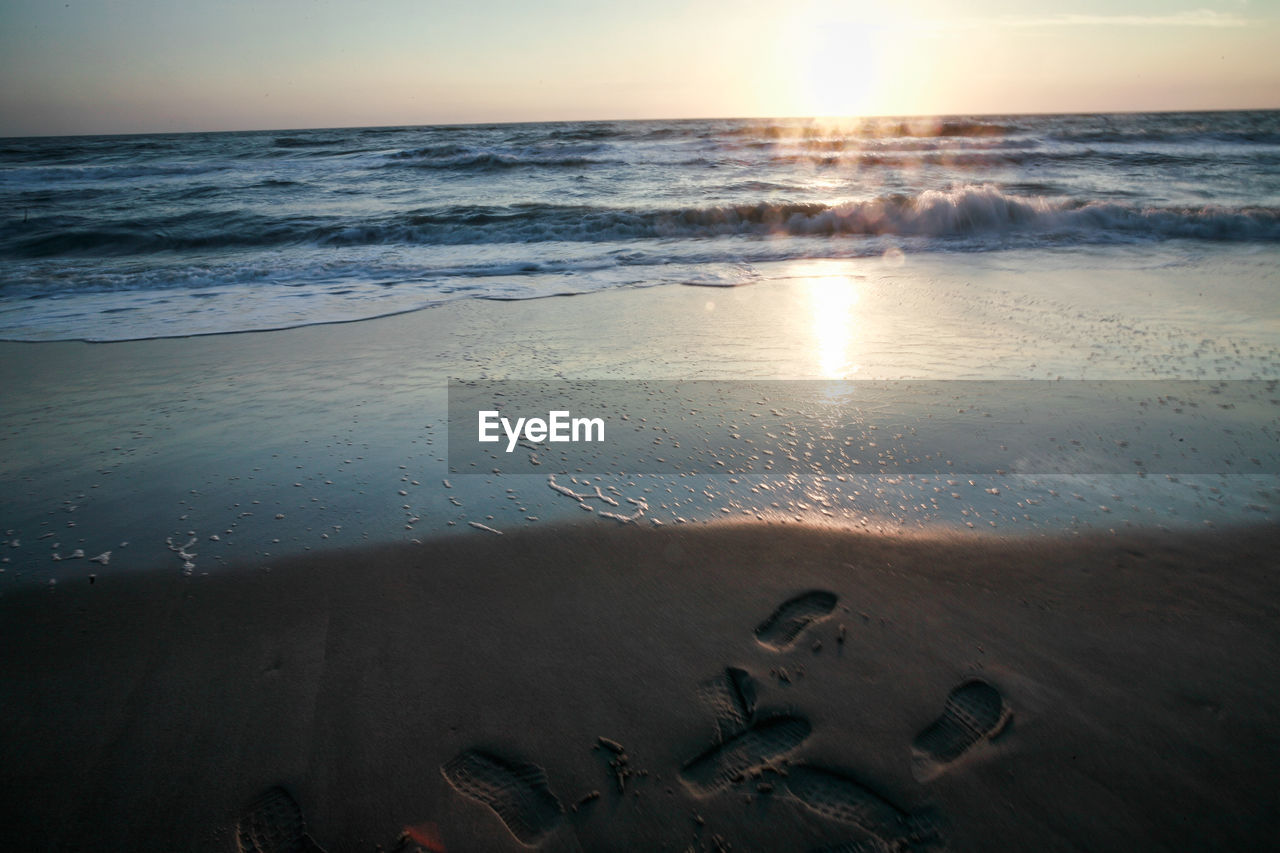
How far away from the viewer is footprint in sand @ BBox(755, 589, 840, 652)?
76.7 inches


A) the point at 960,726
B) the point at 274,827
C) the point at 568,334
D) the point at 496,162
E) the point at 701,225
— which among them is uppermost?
the point at 496,162

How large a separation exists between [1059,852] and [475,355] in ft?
12.5

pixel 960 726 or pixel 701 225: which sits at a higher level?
pixel 701 225

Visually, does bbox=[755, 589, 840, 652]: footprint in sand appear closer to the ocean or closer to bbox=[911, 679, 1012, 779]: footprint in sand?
bbox=[911, 679, 1012, 779]: footprint in sand

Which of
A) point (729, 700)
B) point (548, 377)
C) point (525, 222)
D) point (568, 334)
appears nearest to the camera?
point (729, 700)

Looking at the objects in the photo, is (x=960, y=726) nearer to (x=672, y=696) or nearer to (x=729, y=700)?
(x=729, y=700)

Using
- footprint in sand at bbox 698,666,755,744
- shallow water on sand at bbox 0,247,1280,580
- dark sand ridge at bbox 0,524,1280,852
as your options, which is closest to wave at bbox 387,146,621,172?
shallow water on sand at bbox 0,247,1280,580

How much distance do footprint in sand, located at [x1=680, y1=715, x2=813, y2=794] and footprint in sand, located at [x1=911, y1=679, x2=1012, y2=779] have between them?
280 mm

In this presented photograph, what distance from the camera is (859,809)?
1.49 metres

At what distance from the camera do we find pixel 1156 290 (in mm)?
5645

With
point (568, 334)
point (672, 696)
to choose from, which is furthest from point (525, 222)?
point (672, 696)

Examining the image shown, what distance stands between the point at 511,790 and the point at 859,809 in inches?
31.5

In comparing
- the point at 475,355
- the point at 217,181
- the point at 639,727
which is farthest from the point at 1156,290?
the point at 217,181

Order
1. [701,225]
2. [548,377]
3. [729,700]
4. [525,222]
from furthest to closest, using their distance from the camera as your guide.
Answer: [525,222]
[701,225]
[548,377]
[729,700]
